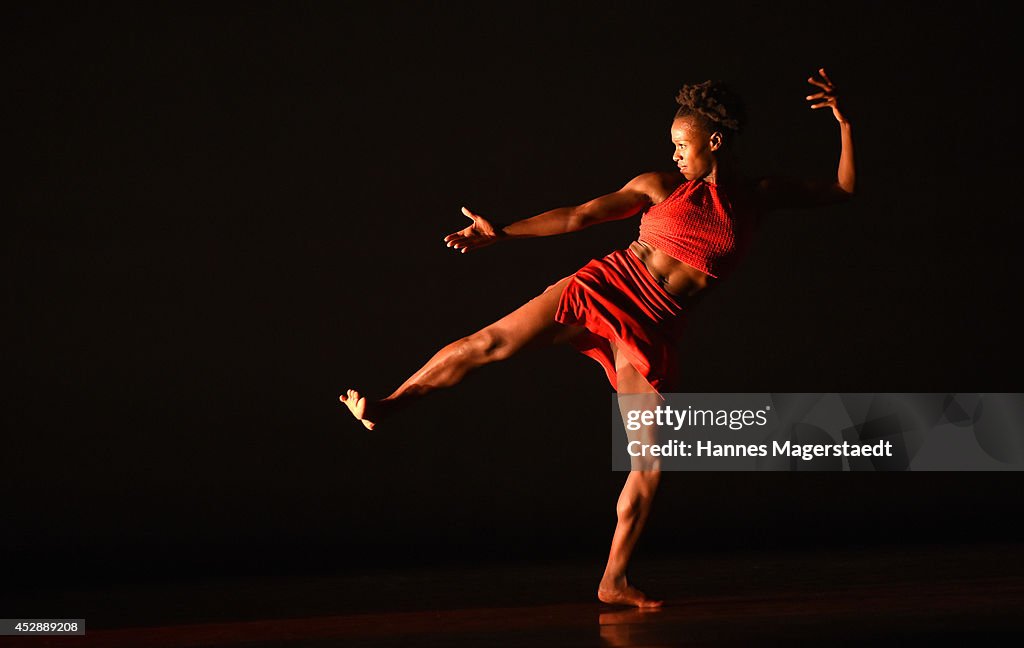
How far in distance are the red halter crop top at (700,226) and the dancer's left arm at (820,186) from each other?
15 centimetres

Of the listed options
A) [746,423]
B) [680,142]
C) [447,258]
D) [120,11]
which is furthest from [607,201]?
[120,11]

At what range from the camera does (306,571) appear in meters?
3.74

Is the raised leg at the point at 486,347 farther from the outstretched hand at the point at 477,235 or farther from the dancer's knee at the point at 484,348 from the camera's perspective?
the outstretched hand at the point at 477,235

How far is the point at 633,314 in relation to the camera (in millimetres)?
2898

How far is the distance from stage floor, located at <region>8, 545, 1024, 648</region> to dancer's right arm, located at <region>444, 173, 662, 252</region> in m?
0.96

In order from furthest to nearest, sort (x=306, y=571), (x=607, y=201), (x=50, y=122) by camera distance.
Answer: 1. (x=50, y=122)
2. (x=306, y=571)
3. (x=607, y=201)

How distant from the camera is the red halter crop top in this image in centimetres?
288

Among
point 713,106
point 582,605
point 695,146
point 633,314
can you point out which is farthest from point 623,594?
point 713,106

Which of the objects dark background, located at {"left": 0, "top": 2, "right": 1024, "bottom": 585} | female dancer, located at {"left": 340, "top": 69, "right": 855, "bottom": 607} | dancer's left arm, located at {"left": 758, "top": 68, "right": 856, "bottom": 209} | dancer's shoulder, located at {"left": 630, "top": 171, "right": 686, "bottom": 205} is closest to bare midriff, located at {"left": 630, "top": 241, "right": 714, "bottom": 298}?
female dancer, located at {"left": 340, "top": 69, "right": 855, "bottom": 607}

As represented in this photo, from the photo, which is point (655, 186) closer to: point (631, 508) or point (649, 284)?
point (649, 284)

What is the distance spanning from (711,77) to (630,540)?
2.21 metres

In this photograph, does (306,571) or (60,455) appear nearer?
(306,571)

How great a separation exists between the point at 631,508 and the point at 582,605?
33 centimetres

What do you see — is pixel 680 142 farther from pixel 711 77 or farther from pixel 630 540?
pixel 711 77
